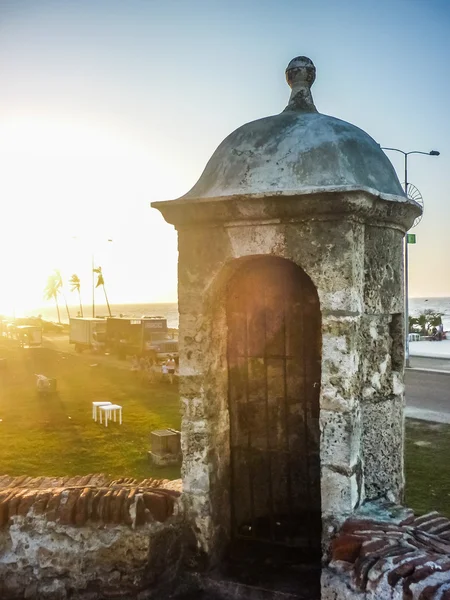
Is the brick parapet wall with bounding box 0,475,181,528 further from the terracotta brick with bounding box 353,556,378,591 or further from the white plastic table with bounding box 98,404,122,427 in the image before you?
the white plastic table with bounding box 98,404,122,427

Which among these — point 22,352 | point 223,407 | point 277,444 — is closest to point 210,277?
point 223,407

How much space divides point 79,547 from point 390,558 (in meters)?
2.26

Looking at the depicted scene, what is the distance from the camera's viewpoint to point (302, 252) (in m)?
3.96

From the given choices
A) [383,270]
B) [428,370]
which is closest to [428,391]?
[428,370]

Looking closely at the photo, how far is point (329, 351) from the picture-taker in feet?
12.8

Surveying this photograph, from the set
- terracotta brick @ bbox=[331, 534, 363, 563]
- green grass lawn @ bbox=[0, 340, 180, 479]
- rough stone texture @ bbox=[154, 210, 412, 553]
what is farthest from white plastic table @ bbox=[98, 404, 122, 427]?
terracotta brick @ bbox=[331, 534, 363, 563]

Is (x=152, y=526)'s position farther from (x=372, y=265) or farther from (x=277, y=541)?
(x=372, y=265)

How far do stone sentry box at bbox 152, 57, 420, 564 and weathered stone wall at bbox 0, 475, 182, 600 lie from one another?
450 millimetres

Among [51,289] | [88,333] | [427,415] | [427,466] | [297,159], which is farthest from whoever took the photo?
[51,289]

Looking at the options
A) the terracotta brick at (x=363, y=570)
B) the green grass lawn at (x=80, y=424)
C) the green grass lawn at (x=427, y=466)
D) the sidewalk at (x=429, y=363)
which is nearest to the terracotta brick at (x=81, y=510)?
the terracotta brick at (x=363, y=570)

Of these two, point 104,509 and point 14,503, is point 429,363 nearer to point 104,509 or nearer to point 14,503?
point 104,509

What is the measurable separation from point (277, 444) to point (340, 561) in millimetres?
1407

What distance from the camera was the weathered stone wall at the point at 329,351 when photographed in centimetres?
385

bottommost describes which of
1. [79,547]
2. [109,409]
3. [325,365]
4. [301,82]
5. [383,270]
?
[109,409]
